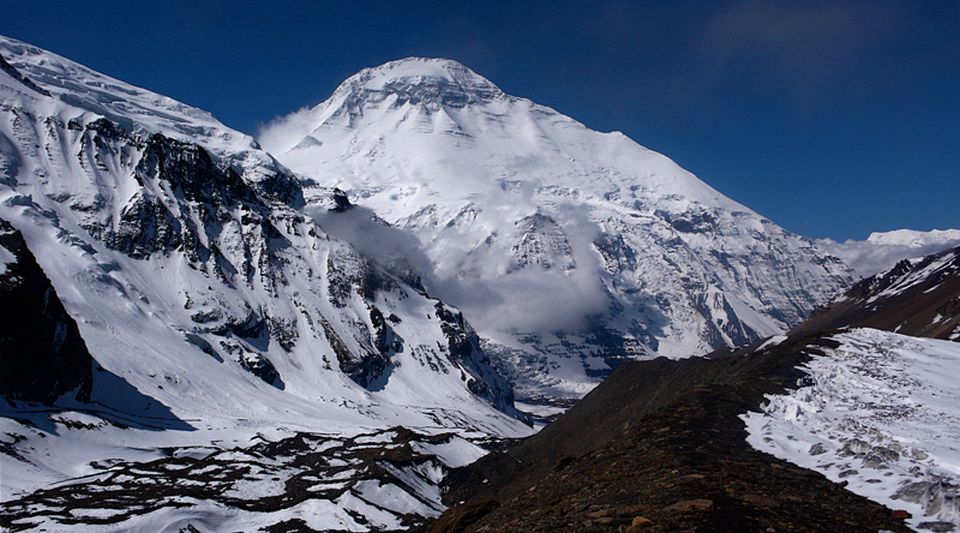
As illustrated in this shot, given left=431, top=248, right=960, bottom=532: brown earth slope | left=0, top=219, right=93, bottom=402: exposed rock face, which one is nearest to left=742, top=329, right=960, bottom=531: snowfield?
left=431, top=248, right=960, bottom=532: brown earth slope

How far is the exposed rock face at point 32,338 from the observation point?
14038 cm

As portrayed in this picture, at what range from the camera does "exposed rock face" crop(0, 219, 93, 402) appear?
140 m

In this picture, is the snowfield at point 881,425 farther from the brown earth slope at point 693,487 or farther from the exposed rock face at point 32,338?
the exposed rock face at point 32,338

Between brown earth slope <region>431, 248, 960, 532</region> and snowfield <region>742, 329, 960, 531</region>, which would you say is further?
snowfield <region>742, 329, 960, 531</region>

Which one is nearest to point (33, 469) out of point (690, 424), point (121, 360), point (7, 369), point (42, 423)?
point (42, 423)

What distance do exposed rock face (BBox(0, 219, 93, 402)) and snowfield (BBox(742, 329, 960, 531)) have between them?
14421 cm

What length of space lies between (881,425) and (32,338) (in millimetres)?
156431

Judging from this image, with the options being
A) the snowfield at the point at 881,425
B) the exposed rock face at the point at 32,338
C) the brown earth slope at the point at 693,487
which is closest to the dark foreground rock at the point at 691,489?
the brown earth slope at the point at 693,487

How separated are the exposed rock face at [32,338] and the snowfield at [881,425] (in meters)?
144

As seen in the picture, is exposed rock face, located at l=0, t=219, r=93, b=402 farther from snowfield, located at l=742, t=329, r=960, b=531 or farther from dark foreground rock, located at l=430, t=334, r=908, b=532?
snowfield, located at l=742, t=329, r=960, b=531

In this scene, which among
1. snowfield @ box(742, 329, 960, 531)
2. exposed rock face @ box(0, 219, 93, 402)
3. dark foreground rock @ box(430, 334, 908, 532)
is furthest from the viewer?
exposed rock face @ box(0, 219, 93, 402)

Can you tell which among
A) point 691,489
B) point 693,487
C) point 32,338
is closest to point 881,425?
point 693,487

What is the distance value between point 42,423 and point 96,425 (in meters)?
10.4

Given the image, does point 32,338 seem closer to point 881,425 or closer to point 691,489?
point 881,425
